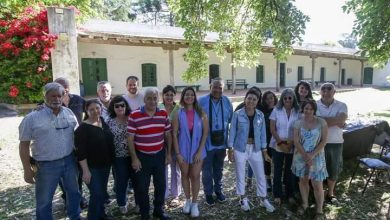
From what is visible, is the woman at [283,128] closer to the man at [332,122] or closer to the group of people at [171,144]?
the group of people at [171,144]

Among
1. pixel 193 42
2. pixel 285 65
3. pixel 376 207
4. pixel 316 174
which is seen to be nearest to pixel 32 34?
pixel 193 42

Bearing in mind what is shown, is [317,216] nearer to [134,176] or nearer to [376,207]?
[376,207]

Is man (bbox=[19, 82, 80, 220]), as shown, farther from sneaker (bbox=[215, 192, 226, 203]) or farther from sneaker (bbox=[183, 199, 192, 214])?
sneaker (bbox=[215, 192, 226, 203])

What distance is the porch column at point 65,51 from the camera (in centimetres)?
872

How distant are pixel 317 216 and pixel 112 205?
2682mm

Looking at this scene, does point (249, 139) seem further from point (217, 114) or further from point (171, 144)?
point (171, 144)

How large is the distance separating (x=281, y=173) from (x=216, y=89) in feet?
4.70

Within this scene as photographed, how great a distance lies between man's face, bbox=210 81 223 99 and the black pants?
1.05 metres

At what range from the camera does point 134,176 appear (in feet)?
12.2

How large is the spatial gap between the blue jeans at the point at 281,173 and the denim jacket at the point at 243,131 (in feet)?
0.94

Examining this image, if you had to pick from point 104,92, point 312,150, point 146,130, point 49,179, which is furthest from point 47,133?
point 312,150

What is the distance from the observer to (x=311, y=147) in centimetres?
376

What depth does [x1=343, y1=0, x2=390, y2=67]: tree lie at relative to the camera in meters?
5.35

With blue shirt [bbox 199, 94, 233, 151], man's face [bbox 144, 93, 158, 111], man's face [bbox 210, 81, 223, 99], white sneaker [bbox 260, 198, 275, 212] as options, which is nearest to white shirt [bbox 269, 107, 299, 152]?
blue shirt [bbox 199, 94, 233, 151]
